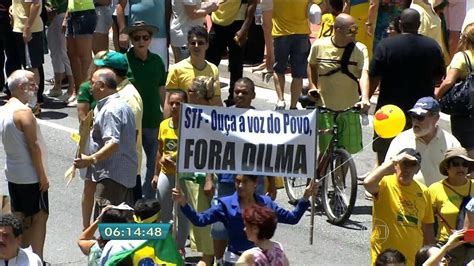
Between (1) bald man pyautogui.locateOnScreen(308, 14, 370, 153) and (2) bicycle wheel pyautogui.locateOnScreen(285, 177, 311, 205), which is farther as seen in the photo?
(2) bicycle wheel pyautogui.locateOnScreen(285, 177, 311, 205)

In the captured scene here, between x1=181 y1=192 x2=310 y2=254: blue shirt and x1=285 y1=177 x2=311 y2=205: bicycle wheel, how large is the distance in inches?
136

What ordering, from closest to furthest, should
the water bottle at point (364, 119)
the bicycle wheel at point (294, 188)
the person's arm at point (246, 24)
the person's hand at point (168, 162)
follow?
1. the person's hand at point (168, 162)
2. the water bottle at point (364, 119)
3. the bicycle wheel at point (294, 188)
4. the person's arm at point (246, 24)

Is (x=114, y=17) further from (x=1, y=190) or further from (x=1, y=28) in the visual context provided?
(x=1, y=190)

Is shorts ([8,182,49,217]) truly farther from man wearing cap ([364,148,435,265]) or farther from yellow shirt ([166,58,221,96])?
man wearing cap ([364,148,435,265])

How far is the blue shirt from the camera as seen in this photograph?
966 centimetres

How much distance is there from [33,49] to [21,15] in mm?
423

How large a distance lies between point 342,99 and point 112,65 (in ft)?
8.11

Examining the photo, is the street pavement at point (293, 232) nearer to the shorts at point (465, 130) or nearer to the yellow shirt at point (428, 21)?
the shorts at point (465, 130)

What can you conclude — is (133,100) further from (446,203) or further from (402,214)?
(446,203)

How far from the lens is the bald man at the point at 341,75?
12.8 m

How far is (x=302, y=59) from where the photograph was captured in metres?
15.4

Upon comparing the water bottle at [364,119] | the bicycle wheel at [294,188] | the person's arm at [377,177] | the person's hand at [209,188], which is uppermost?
the person's arm at [377,177]

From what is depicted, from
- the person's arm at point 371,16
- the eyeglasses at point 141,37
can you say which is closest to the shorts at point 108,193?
the eyeglasses at point 141,37
